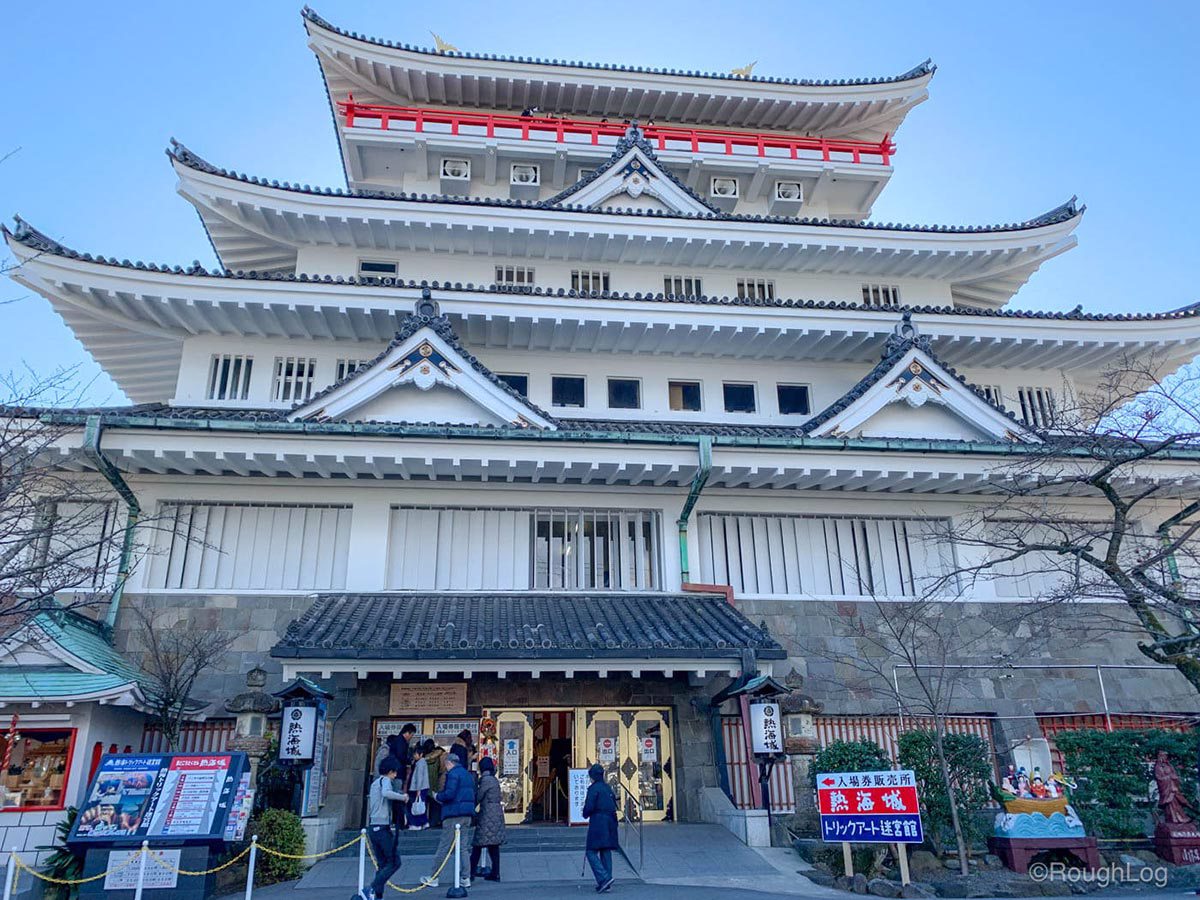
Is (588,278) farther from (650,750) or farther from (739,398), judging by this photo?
(650,750)

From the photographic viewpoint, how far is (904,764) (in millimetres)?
12664

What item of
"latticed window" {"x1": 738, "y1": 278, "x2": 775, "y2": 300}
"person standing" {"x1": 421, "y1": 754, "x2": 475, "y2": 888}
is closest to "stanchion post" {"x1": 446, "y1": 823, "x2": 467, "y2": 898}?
"person standing" {"x1": 421, "y1": 754, "x2": 475, "y2": 888}

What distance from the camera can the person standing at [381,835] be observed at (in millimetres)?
10039

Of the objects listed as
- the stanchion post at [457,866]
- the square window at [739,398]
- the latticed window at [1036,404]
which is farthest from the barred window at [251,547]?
the latticed window at [1036,404]

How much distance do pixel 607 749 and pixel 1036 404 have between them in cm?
1392

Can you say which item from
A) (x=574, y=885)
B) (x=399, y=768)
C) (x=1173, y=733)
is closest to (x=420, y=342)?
(x=399, y=768)

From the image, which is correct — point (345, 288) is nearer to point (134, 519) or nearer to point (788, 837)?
point (134, 519)

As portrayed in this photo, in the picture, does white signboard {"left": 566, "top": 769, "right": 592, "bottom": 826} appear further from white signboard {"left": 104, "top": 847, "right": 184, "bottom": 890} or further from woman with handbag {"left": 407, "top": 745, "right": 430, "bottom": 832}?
white signboard {"left": 104, "top": 847, "right": 184, "bottom": 890}

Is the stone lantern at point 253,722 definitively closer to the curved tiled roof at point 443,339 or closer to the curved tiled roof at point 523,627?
the curved tiled roof at point 523,627

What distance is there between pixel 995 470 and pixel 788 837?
8270 millimetres

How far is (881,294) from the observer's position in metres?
22.6

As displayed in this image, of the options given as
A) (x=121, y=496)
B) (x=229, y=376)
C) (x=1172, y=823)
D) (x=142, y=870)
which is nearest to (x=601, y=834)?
(x=142, y=870)

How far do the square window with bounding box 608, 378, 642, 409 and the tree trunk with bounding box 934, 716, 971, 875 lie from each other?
9.86m

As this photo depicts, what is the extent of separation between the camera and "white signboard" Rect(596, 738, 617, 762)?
1531 cm
